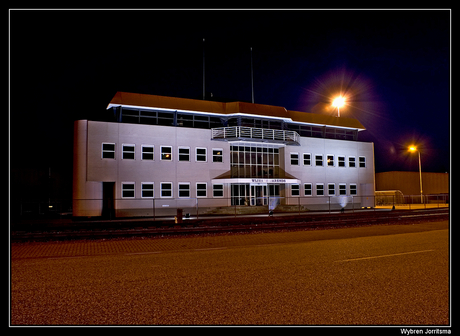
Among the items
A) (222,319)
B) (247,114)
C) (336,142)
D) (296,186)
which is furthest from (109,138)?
(222,319)

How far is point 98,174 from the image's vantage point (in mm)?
29250

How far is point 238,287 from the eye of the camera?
21.7 ft

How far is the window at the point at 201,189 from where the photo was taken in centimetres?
3288

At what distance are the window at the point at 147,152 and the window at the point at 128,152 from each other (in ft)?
3.00

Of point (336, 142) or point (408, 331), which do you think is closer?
point (408, 331)

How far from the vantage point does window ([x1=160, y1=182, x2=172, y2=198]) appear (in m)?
31.4

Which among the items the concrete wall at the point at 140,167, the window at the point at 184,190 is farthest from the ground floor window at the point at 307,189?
the window at the point at 184,190

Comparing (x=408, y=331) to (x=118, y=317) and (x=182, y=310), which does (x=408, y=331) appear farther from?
(x=118, y=317)

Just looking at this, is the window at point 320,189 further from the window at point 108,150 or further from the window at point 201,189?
the window at point 108,150

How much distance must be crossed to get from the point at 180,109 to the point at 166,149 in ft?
13.0

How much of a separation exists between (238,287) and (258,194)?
98.0ft

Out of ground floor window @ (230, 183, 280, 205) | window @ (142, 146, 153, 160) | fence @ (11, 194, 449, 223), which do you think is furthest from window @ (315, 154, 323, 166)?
window @ (142, 146, 153, 160)

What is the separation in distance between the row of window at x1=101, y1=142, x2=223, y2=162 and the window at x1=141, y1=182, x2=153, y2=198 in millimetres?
2158

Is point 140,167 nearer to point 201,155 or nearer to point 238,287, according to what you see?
point 201,155
